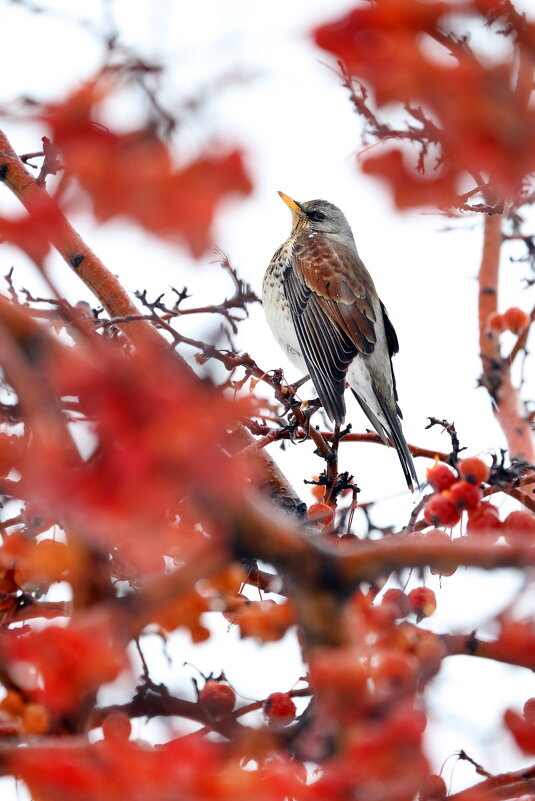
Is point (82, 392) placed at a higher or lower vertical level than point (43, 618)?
lower

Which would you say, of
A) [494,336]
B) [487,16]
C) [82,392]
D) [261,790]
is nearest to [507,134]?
[487,16]

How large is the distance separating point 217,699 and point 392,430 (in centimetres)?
351

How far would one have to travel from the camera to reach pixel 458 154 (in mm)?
2438

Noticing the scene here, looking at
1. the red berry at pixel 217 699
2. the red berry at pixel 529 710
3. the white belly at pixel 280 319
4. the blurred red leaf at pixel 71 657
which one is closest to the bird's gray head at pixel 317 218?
the white belly at pixel 280 319

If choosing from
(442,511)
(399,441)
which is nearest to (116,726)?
(442,511)

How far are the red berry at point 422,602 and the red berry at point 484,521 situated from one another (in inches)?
15.4

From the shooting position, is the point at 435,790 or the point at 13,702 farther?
the point at 435,790

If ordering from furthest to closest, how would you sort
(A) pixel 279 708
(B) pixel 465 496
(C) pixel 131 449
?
(B) pixel 465 496 < (A) pixel 279 708 < (C) pixel 131 449

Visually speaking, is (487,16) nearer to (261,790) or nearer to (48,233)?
(48,233)

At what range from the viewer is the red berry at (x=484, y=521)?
2.82 meters

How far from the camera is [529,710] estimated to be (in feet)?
9.15

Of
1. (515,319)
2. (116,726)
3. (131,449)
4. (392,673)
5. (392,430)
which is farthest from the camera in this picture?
(392,430)

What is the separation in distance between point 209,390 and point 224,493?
417 millimetres

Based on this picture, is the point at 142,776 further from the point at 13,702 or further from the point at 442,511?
the point at 442,511
